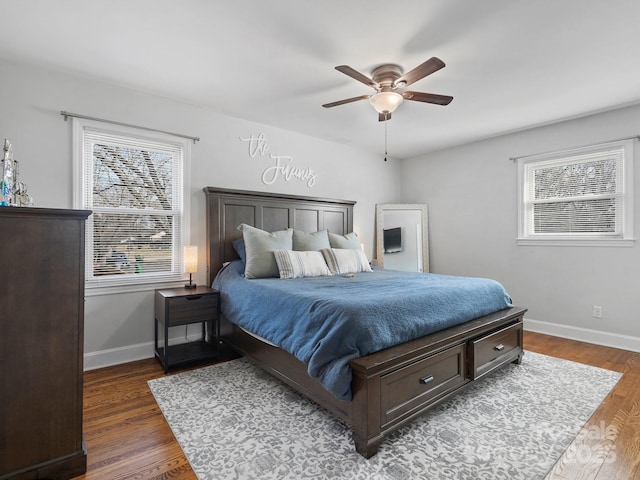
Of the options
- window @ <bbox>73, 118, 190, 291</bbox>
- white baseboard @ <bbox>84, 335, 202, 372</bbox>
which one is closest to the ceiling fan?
window @ <bbox>73, 118, 190, 291</bbox>

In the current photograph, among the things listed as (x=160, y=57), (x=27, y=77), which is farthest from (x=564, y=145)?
(x=27, y=77)

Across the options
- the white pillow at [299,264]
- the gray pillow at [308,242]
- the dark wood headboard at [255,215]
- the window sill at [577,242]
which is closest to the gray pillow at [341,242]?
the gray pillow at [308,242]

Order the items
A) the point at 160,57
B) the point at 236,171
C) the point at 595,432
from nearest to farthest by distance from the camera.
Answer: the point at 595,432
the point at 160,57
the point at 236,171

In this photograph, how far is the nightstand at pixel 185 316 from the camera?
2834mm

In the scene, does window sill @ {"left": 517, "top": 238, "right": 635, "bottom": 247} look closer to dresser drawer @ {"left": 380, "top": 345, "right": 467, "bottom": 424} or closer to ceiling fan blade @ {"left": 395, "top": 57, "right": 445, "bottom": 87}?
dresser drawer @ {"left": 380, "top": 345, "right": 467, "bottom": 424}

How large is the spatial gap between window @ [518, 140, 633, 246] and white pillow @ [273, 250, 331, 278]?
2737 mm

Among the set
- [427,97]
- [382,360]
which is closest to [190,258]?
[382,360]

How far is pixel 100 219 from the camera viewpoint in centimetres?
298

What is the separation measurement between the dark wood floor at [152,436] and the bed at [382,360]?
677mm

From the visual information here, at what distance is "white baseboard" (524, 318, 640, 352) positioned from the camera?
11.3 ft

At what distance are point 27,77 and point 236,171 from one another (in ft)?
6.12

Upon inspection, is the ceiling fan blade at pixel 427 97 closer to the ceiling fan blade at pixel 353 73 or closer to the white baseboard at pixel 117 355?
the ceiling fan blade at pixel 353 73

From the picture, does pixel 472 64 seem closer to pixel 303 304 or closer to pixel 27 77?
pixel 303 304

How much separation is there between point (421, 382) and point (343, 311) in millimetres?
685
